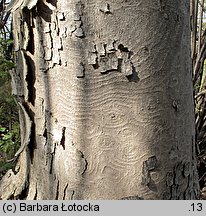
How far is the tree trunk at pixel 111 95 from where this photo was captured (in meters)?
0.83

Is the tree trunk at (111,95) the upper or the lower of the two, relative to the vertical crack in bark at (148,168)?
upper

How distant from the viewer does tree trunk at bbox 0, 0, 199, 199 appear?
2.72ft

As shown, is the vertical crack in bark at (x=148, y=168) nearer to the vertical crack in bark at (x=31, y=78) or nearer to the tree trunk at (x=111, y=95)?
the tree trunk at (x=111, y=95)

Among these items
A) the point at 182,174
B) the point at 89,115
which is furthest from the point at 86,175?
the point at 182,174

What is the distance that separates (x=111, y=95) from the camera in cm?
83

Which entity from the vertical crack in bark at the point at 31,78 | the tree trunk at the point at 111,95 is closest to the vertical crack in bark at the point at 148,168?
the tree trunk at the point at 111,95

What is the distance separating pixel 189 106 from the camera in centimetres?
93

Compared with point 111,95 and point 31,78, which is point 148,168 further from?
point 31,78

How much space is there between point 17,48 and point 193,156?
0.57m

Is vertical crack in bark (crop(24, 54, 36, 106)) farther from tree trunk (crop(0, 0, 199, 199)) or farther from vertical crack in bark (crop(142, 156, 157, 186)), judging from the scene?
vertical crack in bark (crop(142, 156, 157, 186))

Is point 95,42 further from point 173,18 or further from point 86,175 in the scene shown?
point 86,175

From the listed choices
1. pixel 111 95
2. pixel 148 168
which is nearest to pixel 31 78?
pixel 111 95

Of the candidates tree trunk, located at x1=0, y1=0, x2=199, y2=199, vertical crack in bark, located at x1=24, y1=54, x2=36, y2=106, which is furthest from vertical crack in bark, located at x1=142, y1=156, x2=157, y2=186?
vertical crack in bark, located at x1=24, y1=54, x2=36, y2=106
